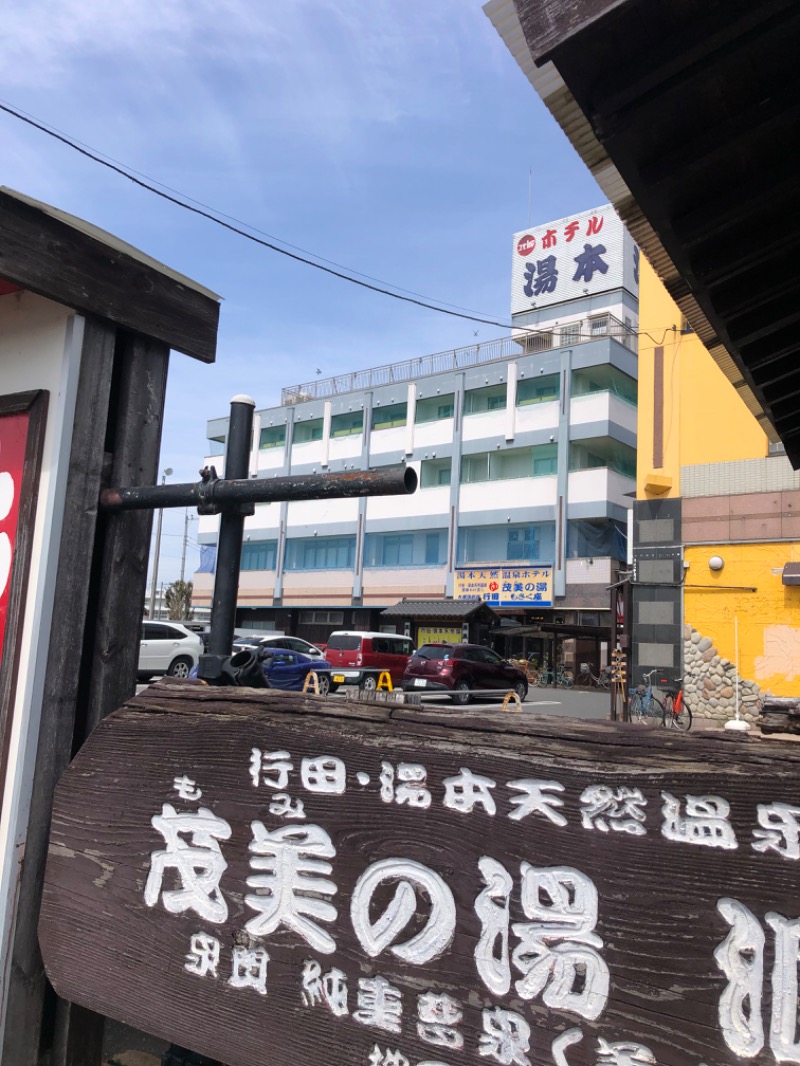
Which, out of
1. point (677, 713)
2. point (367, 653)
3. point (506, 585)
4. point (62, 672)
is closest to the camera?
point (62, 672)

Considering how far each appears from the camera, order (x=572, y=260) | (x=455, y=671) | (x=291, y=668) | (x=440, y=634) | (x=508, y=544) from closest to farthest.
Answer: (x=291, y=668)
(x=455, y=671)
(x=440, y=634)
(x=508, y=544)
(x=572, y=260)

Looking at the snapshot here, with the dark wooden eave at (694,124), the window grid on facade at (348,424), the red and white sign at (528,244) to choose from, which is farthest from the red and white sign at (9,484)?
the red and white sign at (528,244)

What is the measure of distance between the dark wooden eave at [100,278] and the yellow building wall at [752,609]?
50.6 feet

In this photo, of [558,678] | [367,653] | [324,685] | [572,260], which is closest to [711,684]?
[324,685]

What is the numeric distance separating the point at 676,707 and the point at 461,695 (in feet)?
18.0

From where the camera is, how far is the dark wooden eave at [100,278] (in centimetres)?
209

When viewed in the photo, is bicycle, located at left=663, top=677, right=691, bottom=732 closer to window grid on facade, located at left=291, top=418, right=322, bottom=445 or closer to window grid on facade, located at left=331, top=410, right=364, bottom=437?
window grid on facade, located at left=331, top=410, right=364, bottom=437

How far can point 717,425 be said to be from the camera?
17.1m

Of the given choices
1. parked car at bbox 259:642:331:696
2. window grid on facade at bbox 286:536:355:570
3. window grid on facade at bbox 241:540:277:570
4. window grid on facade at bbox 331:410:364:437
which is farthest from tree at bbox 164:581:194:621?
parked car at bbox 259:642:331:696

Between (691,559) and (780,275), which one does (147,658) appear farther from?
(780,275)

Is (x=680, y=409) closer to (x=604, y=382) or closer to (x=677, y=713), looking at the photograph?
(x=677, y=713)

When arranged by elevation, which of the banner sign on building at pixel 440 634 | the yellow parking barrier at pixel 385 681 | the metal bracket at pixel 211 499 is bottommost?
the yellow parking barrier at pixel 385 681

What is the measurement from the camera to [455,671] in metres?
19.6

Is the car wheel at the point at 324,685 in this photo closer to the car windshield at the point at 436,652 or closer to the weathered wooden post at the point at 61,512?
the car windshield at the point at 436,652
